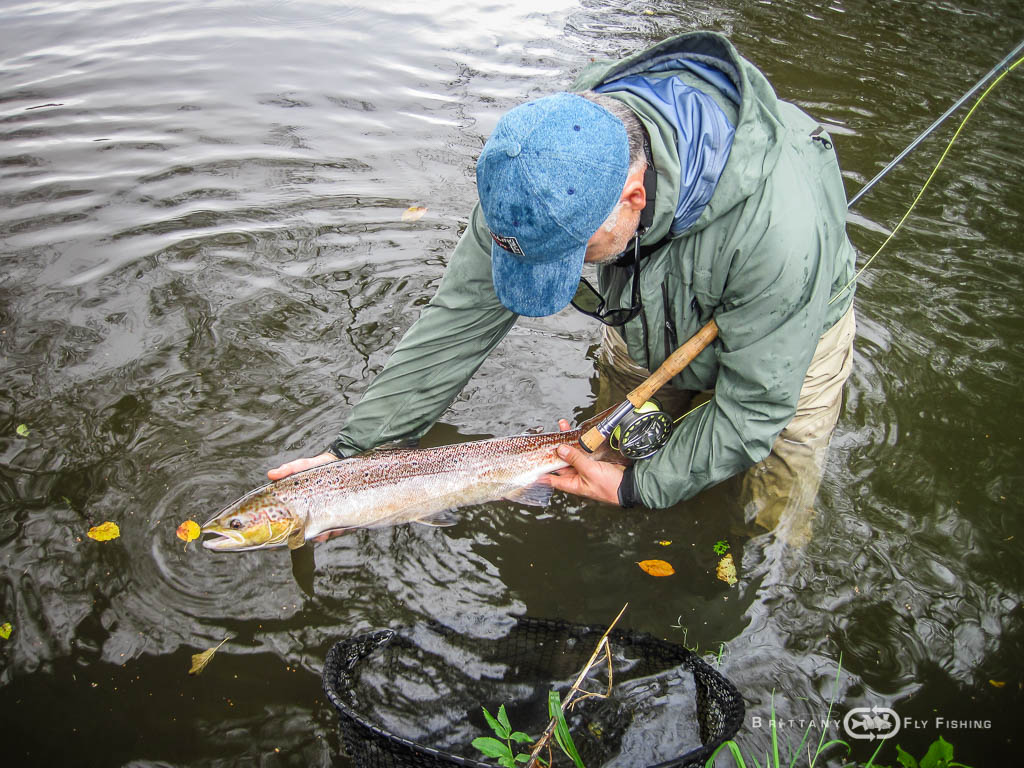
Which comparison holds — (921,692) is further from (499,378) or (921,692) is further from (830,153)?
(499,378)

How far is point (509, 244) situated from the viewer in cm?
277

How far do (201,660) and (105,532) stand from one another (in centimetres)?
99

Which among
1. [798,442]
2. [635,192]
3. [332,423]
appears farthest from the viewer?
[332,423]

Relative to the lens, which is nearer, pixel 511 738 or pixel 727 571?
pixel 511 738

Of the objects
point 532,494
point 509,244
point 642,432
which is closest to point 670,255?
point 509,244

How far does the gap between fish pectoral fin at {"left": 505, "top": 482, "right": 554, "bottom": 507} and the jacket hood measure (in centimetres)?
171

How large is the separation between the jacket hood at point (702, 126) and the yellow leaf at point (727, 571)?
2070mm

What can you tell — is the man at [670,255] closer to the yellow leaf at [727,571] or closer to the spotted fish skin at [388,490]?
the spotted fish skin at [388,490]

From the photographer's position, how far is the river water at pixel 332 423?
3.56 m

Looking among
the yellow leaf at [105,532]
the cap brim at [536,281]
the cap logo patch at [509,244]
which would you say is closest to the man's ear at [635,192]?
the cap brim at [536,281]

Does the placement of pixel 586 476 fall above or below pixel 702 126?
below

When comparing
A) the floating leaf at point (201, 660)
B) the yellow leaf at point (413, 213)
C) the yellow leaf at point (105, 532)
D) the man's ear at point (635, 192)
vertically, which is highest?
the man's ear at point (635, 192)

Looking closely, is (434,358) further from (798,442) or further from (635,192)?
(798,442)

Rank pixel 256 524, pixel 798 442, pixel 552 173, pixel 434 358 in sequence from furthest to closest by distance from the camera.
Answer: pixel 798 442 → pixel 434 358 → pixel 256 524 → pixel 552 173
